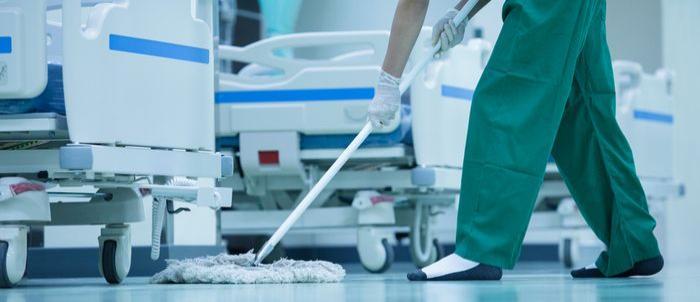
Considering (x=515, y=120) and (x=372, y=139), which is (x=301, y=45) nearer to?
Result: (x=372, y=139)

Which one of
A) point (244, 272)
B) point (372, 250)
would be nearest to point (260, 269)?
point (244, 272)

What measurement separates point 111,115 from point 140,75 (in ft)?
0.44

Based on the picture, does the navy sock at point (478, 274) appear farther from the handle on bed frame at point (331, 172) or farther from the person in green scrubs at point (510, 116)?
the handle on bed frame at point (331, 172)

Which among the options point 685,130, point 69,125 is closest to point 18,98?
point 69,125

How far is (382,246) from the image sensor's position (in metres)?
4.68

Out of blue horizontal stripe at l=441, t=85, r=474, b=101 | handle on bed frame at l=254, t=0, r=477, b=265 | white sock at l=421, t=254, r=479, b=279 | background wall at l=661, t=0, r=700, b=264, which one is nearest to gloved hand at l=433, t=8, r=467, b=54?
handle on bed frame at l=254, t=0, r=477, b=265

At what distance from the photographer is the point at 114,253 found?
3.33 metres

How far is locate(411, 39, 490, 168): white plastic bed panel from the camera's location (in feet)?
14.9

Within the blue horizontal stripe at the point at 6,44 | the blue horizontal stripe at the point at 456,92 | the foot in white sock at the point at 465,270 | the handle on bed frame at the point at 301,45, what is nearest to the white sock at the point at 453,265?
the foot in white sock at the point at 465,270

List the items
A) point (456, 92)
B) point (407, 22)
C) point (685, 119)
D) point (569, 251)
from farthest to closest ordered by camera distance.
Answer: point (685, 119) → point (569, 251) → point (456, 92) → point (407, 22)

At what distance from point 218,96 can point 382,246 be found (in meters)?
0.81

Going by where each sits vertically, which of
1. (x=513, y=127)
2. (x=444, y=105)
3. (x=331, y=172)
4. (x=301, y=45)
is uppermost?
(x=301, y=45)

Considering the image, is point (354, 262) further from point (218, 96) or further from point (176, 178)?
point (176, 178)

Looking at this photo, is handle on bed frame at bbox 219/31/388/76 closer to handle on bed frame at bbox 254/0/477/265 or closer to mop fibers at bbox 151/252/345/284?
handle on bed frame at bbox 254/0/477/265
